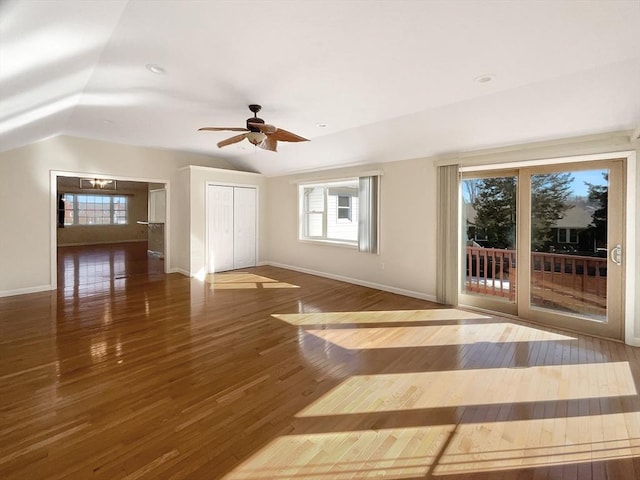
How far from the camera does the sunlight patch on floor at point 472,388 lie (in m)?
2.17

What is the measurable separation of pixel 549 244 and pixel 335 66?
342 centimetres

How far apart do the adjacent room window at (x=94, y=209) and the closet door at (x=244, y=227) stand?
7944 millimetres

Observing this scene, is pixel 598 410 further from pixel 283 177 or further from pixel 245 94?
pixel 283 177

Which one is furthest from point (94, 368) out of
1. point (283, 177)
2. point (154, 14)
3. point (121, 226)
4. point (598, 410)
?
point (121, 226)

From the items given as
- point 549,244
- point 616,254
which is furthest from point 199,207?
point 616,254

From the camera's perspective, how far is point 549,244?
380 cm

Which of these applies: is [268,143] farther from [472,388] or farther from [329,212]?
[472,388]

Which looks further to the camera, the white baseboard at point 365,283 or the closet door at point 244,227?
the closet door at point 244,227

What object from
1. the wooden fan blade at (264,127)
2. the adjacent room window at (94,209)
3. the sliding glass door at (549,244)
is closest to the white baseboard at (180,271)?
the wooden fan blade at (264,127)

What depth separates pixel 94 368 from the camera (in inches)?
102

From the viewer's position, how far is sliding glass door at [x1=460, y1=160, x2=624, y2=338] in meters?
3.39

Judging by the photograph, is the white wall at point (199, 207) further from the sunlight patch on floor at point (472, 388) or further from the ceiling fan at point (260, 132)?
the sunlight patch on floor at point (472, 388)

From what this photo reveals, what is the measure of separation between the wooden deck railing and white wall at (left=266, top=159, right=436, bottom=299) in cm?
73

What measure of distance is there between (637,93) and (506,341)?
2632 mm
